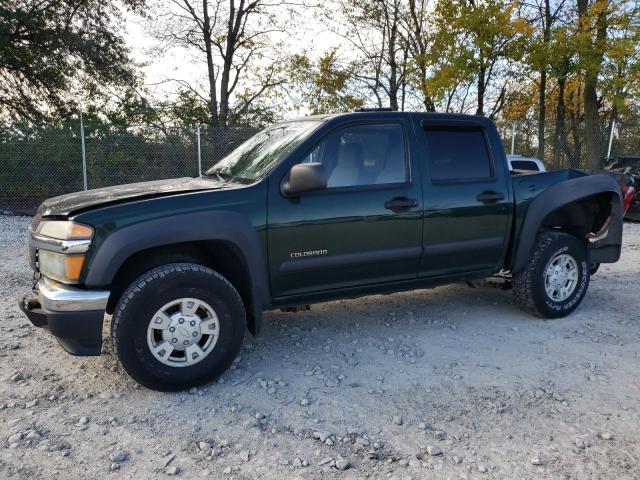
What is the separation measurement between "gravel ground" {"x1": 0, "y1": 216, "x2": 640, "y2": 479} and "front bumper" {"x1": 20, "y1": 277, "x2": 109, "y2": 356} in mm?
375

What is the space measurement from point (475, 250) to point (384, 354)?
124 centimetres

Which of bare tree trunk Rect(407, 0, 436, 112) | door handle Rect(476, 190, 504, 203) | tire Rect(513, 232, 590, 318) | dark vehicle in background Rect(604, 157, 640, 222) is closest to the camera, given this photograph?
door handle Rect(476, 190, 504, 203)

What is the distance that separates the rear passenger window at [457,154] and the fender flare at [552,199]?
1.87ft

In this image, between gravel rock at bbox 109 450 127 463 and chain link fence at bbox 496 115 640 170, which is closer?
gravel rock at bbox 109 450 127 463

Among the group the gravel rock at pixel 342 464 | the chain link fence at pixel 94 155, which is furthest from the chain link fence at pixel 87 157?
the gravel rock at pixel 342 464

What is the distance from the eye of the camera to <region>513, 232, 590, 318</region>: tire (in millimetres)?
4801

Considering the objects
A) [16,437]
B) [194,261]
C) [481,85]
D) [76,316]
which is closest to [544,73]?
[481,85]

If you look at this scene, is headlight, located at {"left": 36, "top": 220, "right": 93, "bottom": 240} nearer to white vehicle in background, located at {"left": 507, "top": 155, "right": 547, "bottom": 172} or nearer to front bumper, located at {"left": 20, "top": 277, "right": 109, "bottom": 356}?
front bumper, located at {"left": 20, "top": 277, "right": 109, "bottom": 356}

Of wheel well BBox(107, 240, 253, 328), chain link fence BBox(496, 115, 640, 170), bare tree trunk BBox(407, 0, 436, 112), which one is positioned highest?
bare tree trunk BBox(407, 0, 436, 112)

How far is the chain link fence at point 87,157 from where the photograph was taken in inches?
461

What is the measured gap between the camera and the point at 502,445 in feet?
9.27

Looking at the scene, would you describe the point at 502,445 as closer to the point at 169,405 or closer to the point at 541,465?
the point at 541,465

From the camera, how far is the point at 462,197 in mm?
4367

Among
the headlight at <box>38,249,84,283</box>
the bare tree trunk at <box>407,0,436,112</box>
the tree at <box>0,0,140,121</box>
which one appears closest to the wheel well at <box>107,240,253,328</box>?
the headlight at <box>38,249,84,283</box>
